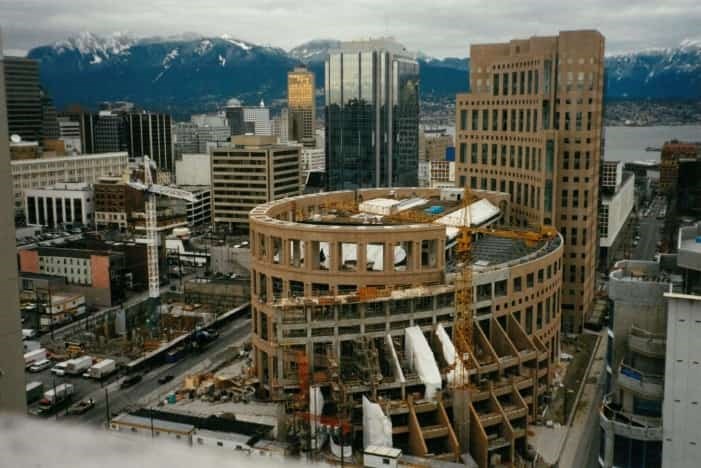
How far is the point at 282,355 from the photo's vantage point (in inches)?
867

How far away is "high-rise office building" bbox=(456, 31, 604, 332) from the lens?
32.4 meters

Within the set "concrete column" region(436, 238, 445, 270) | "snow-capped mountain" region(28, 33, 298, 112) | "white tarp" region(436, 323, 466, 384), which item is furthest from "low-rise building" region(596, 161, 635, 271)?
"snow-capped mountain" region(28, 33, 298, 112)

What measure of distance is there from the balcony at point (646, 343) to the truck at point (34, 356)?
74.7 feet

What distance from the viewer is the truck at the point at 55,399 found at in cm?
2439

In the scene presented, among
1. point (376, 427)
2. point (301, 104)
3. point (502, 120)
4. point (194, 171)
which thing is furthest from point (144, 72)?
point (376, 427)

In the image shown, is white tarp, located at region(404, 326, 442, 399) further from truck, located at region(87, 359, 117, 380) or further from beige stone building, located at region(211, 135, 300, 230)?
beige stone building, located at region(211, 135, 300, 230)

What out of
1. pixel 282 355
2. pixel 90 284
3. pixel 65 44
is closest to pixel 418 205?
pixel 282 355

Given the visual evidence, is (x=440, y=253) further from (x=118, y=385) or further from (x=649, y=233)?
(x=649, y=233)

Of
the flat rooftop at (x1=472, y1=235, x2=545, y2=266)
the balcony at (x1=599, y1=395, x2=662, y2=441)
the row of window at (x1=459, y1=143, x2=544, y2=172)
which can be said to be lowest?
the balcony at (x1=599, y1=395, x2=662, y2=441)

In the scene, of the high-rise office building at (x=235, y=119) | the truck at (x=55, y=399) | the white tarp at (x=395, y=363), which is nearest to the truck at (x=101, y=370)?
the truck at (x=55, y=399)

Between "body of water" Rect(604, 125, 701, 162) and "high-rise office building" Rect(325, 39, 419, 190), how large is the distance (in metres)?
24.5

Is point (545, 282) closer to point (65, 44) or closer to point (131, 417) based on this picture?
point (131, 417)

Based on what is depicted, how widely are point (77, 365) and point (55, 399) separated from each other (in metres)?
3.47

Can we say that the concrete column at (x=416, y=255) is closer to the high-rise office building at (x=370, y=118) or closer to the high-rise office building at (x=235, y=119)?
the high-rise office building at (x=370, y=118)
